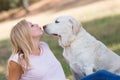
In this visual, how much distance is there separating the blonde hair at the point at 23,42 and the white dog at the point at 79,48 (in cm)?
55

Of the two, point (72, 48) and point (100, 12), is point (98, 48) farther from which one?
point (100, 12)

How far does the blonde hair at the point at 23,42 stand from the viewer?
20.0 feet

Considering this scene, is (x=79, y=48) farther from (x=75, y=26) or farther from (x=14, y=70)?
(x=14, y=70)

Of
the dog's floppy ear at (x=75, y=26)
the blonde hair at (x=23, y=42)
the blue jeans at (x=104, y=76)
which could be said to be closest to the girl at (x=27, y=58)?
the blonde hair at (x=23, y=42)

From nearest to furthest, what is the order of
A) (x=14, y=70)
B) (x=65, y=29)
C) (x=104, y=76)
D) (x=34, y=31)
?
(x=104, y=76) → (x=14, y=70) → (x=34, y=31) → (x=65, y=29)

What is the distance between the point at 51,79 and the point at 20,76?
0.36 meters

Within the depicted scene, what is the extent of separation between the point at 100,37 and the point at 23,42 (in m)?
7.26

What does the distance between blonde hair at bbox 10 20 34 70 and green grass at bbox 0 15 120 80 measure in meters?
3.10

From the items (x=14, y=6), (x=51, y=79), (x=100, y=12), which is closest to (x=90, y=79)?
(x=51, y=79)

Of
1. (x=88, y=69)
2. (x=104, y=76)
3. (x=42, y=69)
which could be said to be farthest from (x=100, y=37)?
(x=104, y=76)

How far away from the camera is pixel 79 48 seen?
667 cm

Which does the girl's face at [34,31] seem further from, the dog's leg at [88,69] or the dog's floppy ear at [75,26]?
the dog's leg at [88,69]

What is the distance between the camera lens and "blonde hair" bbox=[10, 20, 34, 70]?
20.0ft

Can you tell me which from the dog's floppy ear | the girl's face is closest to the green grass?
the dog's floppy ear
